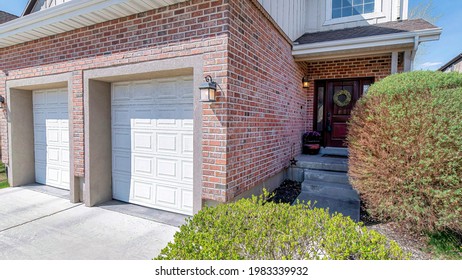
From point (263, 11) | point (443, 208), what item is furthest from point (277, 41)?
point (443, 208)

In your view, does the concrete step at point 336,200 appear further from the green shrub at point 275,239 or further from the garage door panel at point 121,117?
the garage door panel at point 121,117

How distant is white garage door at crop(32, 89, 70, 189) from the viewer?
18.0 ft

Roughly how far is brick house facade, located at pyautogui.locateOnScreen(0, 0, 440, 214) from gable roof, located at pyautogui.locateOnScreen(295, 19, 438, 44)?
55 centimetres

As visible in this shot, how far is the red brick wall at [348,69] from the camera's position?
6.23 m

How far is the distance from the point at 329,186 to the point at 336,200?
51 centimetres

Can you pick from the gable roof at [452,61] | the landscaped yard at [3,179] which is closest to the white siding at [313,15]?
the landscaped yard at [3,179]

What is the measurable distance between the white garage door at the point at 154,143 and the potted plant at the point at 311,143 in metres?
4.02

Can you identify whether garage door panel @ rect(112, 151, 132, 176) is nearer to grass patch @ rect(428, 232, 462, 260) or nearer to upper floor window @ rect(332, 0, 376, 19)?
grass patch @ rect(428, 232, 462, 260)

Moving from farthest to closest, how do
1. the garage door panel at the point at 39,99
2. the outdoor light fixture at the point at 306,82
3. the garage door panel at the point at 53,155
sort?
the outdoor light fixture at the point at 306,82, the garage door panel at the point at 39,99, the garage door panel at the point at 53,155

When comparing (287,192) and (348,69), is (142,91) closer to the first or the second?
(287,192)

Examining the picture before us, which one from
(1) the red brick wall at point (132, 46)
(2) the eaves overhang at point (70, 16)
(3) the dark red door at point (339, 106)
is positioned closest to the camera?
(1) the red brick wall at point (132, 46)

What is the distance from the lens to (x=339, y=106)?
6887 millimetres

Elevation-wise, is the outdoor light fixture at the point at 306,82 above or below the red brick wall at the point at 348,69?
below

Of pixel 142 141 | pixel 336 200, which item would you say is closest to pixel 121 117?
pixel 142 141
